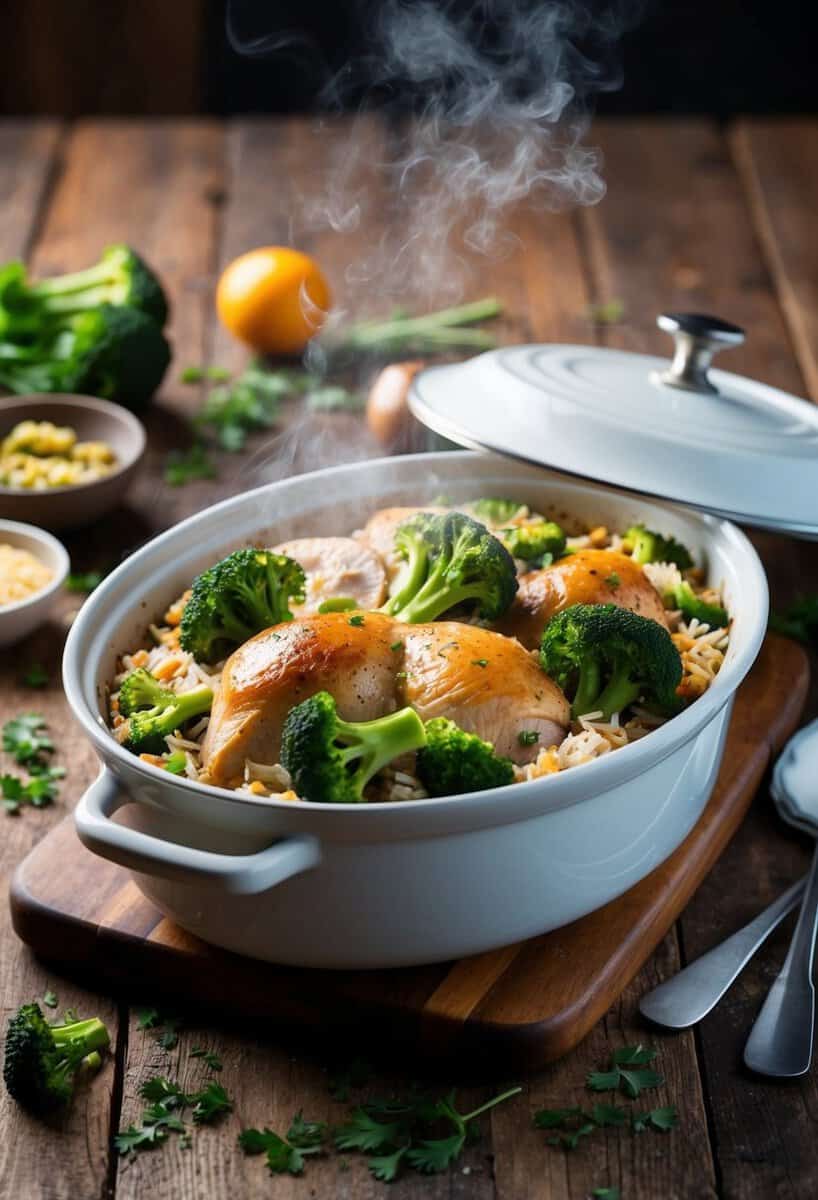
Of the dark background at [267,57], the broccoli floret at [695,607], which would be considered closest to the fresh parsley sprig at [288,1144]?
the broccoli floret at [695,607]

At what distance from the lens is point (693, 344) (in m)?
2.79

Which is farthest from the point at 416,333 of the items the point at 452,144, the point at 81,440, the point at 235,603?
the point at 235,603

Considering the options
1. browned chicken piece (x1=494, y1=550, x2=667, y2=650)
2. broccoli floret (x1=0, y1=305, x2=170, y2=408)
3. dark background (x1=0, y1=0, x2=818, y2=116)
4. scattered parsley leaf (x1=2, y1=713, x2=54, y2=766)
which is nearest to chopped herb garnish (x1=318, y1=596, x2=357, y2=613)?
browned chicken piece (x1=494, y1=550, x2=667, y2=650)

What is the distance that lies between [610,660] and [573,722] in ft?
0.38

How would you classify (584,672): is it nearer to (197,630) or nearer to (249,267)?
(197,630)

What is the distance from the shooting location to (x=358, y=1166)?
1.92 meters

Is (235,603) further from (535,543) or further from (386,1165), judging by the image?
(386,1165)

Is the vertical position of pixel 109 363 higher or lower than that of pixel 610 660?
lower

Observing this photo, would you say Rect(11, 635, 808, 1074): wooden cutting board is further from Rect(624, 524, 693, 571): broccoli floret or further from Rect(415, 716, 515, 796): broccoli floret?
Rect(624, 524, 693, 571): broccoli floret

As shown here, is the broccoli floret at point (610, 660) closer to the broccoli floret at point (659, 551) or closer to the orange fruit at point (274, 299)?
the broccoli floret at point (659, 551)

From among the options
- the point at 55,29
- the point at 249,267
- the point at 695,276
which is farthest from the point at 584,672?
the point at 55,29

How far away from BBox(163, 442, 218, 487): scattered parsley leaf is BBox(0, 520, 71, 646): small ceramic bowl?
49cm

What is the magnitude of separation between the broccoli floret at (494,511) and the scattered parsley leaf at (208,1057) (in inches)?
47.1

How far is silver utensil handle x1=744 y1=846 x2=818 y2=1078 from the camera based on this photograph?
6.81 ft
